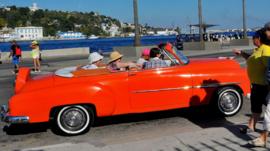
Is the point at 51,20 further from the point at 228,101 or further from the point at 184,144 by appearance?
the point at 184,144

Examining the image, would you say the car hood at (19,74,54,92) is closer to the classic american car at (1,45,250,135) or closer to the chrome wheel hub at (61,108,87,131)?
the classic american car at (1,45,250,135)

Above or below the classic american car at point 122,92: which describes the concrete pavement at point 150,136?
below

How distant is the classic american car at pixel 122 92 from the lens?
7035 millimetres

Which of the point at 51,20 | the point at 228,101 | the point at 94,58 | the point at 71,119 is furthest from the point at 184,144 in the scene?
the point at 51,20

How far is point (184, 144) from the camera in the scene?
6266 millimetres

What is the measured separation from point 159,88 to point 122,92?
0.64 metres

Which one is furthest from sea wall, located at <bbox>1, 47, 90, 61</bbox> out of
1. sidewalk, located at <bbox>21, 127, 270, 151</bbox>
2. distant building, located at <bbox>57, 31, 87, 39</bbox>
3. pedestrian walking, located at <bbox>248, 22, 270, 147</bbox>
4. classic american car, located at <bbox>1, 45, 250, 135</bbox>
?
distant building, located at <bbox>57, 31, 87, 39</bbox>

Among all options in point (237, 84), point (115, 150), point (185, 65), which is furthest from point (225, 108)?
point (115, 150)

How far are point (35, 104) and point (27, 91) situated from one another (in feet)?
0.87

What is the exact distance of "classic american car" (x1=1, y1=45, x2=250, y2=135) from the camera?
23.1ft

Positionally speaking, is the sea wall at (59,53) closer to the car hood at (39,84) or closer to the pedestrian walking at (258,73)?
the car hood at (39,84)

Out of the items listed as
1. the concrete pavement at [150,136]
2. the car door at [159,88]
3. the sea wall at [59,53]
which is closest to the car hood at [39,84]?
the concrete pavement at [150,136]

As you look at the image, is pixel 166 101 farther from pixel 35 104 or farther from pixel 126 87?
pixel 35 104

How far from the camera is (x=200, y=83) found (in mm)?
7844
